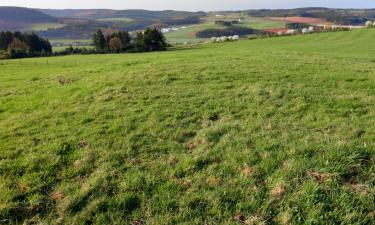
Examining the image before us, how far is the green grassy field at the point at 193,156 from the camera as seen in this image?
18.0 ft

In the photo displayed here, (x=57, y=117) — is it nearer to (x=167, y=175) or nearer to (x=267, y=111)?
(x=167, y=175)

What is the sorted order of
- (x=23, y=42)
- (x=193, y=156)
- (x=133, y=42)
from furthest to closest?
(x=23, y=42) → (x=133, y=42) → (x=193, y=156)

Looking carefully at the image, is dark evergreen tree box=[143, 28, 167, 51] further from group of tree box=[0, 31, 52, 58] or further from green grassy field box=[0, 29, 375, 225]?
green grassy field box=[0, 29, 375, 225]

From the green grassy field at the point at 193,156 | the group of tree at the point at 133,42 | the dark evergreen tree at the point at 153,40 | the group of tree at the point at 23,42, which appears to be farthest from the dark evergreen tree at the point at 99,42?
the green grassy field at the point at 193,156

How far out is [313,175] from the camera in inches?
245

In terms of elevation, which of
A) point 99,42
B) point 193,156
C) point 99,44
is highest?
point 99,42

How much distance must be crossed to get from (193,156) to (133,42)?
3373 inches

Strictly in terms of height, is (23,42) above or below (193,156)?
above

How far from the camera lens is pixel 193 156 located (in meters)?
7.25

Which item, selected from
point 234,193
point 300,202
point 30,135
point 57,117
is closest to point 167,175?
point 234,193

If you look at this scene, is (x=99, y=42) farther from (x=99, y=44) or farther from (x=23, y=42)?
(x=23, y=42)

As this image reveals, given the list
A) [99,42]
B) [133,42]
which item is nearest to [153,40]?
[133,42]

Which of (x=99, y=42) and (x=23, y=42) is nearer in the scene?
(x=99, y=42)

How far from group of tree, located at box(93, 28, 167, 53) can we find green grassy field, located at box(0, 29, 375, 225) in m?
73.1
